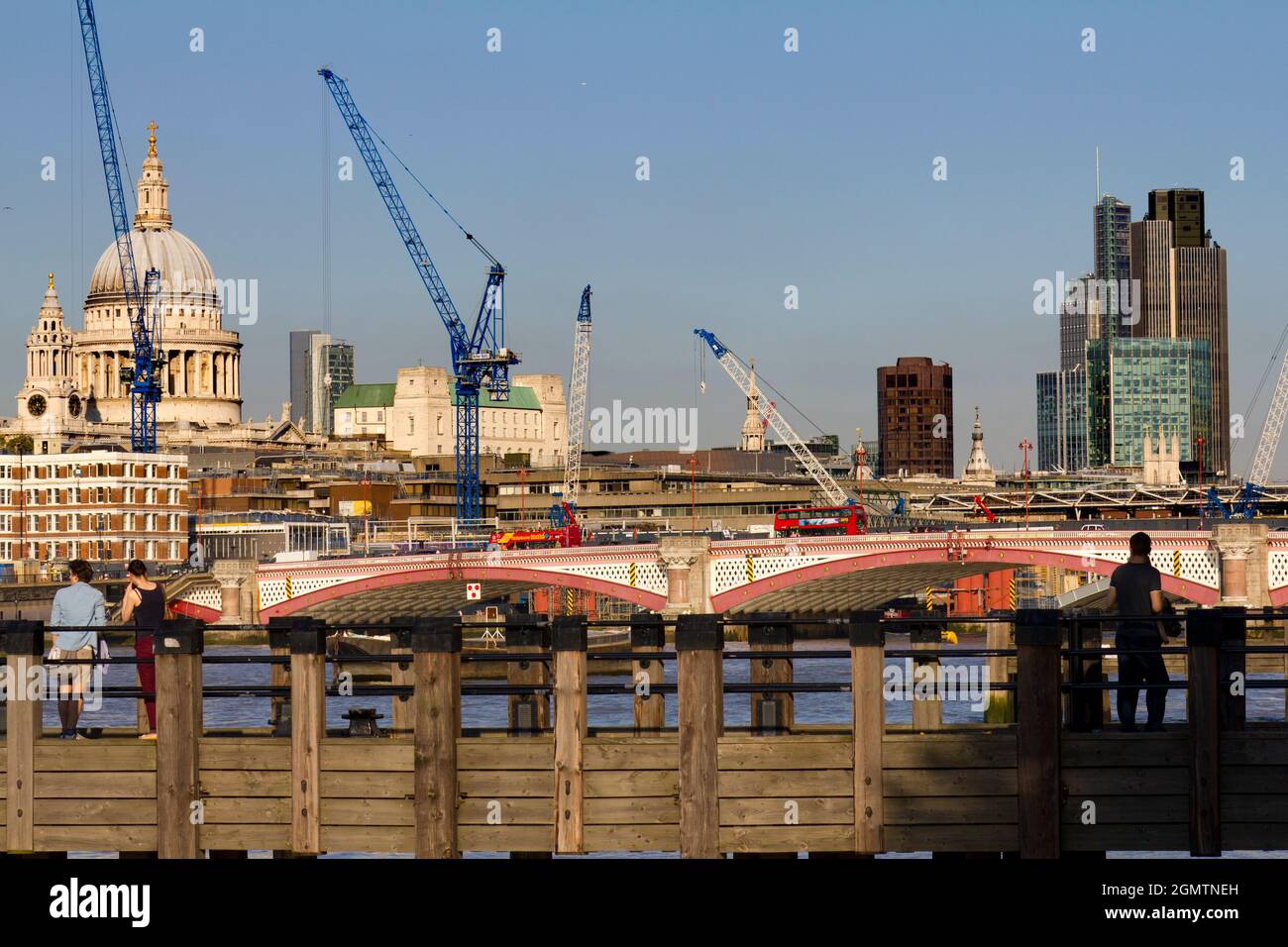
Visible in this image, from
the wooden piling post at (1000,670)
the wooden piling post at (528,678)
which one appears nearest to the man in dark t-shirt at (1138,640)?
the wooden piling post at (1000,670)

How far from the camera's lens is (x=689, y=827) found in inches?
876

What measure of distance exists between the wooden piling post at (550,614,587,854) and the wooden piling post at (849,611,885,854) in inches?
100

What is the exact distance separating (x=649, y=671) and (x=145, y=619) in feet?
17.6

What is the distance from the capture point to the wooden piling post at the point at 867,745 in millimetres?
21984

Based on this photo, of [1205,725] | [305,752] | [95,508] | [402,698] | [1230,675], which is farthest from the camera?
[95,508]

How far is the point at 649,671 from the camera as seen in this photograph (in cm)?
2573

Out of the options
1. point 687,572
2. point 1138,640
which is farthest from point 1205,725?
point 687,572

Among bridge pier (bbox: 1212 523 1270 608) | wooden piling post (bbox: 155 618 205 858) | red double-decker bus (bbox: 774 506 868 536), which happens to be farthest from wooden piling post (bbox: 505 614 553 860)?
red double-decker bus (bbox: 774 506 868 536)

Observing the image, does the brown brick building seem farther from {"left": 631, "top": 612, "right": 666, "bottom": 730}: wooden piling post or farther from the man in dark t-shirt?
the man in dark t-shirt

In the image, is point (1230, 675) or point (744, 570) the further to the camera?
point (744, 570)

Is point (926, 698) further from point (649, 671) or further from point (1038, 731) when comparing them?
point (649, 671)
